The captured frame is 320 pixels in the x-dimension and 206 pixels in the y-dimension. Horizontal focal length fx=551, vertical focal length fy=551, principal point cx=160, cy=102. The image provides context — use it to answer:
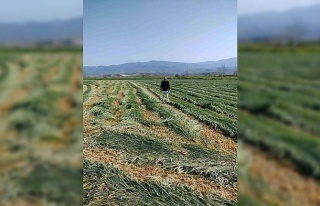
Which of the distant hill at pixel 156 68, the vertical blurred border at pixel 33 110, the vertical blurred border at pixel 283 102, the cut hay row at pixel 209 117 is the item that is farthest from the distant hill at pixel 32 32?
the cut hay row at pixel 209 117

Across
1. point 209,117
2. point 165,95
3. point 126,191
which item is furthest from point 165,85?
point 126,191

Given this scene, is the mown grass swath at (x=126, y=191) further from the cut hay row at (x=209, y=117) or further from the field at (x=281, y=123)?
the field at (x=281, y=123)

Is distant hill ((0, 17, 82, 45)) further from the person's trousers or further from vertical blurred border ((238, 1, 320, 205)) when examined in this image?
the person's trousers

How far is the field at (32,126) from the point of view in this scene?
432cm

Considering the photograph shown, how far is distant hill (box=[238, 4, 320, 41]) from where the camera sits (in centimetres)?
383

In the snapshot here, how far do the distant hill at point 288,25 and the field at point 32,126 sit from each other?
1.57 m

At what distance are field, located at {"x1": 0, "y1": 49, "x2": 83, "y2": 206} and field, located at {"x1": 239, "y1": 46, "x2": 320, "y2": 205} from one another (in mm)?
1456

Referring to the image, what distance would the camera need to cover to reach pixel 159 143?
5598 mm

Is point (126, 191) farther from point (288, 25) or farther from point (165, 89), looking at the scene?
point (288, 25)

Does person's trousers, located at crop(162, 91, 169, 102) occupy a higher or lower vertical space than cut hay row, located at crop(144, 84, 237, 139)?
higher

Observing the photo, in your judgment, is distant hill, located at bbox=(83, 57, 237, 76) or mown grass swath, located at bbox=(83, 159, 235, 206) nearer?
mown grass swath, located at bbox=(83, 159, 235, 206)

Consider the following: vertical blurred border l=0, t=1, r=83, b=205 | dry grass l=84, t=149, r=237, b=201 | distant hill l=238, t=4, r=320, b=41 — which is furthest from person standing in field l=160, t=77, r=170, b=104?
distant hill l=238, t=4, r=320, b=41

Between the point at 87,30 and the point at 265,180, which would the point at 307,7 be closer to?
the point at 265,180

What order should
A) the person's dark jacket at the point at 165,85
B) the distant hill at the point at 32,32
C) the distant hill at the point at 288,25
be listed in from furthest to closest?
the person's dark jacket at the point at 165,85, the distant hill at the point at 32,32, the distant hill at the point at 288,25
